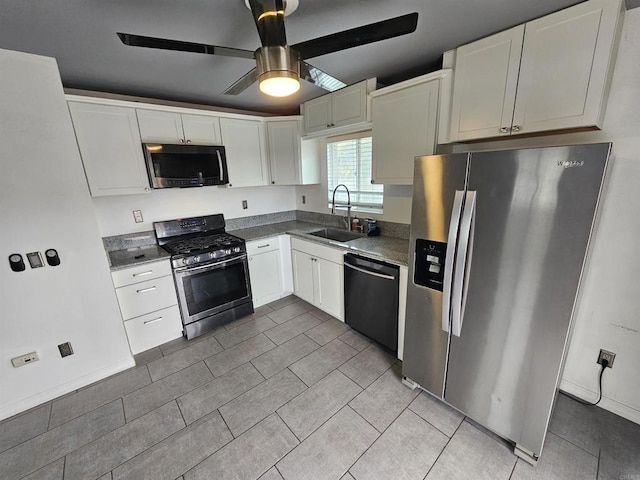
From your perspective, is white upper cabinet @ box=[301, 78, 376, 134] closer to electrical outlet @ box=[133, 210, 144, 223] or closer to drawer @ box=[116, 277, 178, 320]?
electrical outlet @ box=[133, 210, 144, 223]

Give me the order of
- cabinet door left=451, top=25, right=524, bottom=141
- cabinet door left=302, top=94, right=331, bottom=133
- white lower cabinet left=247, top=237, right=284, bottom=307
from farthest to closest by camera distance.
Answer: white lower cabinet left=247, top=237, right=284, bottom=307 < cabinet door left=302, top=94, right=331, bottom=133 < cabinet door left=451, top=25, right=524, bottom=141

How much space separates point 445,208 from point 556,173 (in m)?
0.50

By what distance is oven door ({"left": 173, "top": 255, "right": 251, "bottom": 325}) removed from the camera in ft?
8.41

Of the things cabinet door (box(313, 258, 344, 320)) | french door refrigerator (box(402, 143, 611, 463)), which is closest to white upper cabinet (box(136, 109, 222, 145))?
cabinet door (box(313, 258, 344, 320))

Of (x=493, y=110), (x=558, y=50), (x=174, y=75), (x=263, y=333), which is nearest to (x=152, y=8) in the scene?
(x=174, y=75)

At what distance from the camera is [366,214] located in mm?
3023

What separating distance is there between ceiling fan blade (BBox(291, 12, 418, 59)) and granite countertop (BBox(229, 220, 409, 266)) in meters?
1.41

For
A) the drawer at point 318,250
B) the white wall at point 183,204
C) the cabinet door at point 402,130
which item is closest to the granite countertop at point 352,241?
the drawer at point 318,250

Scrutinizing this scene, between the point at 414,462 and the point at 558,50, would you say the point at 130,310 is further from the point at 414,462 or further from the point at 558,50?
the point at 558,50

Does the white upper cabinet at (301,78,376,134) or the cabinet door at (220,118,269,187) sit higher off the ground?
the white upper cabinet at (301,78,376,134)

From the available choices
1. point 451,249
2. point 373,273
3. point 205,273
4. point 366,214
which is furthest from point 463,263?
point 205,273

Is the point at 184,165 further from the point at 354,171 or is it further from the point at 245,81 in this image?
the point at 354,171

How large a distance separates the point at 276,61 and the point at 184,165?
1.81 m

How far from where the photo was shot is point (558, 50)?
140 cm
